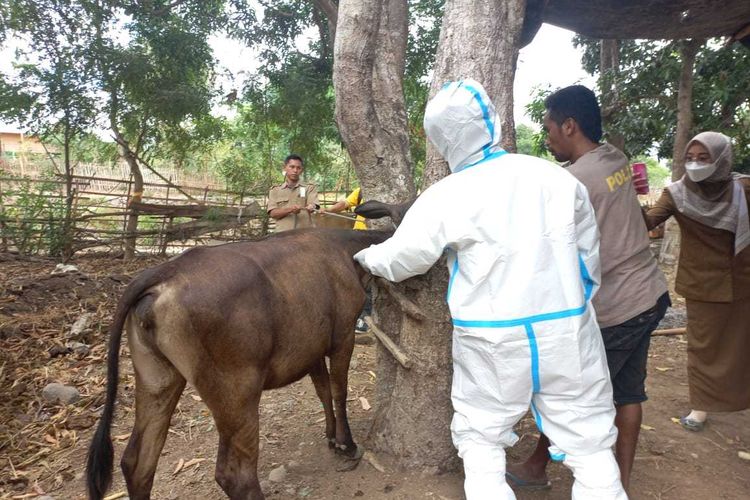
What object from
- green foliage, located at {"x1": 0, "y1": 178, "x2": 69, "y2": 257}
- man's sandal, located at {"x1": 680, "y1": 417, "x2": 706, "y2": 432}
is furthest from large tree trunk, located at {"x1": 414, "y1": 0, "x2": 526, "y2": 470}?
green foliage, located at {"x1": 0, "y1": 178, "x2": 69, "y2": 257}

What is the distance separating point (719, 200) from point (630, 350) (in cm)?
163

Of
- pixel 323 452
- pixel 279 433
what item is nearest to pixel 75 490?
pixel 279 433

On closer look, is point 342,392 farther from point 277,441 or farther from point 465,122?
point 465,122

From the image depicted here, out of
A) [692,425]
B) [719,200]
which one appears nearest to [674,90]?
[719,200]

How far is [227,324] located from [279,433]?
1555 mm

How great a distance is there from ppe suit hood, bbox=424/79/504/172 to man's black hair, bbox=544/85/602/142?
0.49 meters

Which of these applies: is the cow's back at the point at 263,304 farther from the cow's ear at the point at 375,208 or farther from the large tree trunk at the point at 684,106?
the large tree trunk at the point at 684,106

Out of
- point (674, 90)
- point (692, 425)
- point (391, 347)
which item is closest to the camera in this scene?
point (391, 347)

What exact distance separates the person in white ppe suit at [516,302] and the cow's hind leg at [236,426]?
39.7 inches

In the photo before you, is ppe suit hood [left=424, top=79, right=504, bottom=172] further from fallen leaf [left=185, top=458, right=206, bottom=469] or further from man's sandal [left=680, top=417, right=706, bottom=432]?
man's sandal [left=680, top=417, right=706, bottom=432]

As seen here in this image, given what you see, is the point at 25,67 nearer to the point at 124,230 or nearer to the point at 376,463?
the point at 124,230

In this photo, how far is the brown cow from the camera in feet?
7.98

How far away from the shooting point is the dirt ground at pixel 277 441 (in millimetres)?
3016

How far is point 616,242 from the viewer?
8.30 feet
